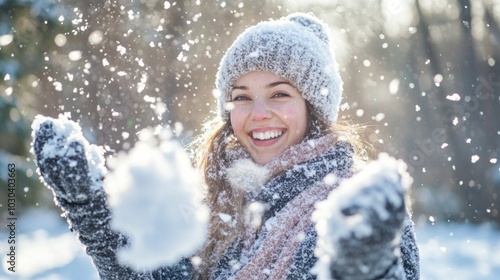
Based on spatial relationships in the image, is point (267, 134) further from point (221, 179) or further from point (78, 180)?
point (78, 180)

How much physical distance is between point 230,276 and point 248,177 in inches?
20.7

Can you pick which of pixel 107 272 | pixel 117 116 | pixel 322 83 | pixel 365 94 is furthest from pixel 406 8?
pixel 107 272

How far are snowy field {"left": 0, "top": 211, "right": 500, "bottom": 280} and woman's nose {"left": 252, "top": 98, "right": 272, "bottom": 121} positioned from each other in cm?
743

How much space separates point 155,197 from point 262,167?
3.98ft

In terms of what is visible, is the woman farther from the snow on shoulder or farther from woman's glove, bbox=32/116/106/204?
the snow on shoulder

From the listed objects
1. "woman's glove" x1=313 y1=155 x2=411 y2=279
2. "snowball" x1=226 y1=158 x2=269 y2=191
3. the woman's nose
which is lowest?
"woman's glove" x1=313 y1=155 x2=411 y2=279

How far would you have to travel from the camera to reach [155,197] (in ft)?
5.29

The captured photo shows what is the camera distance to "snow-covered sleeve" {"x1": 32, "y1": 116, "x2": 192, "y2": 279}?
1.87 meters

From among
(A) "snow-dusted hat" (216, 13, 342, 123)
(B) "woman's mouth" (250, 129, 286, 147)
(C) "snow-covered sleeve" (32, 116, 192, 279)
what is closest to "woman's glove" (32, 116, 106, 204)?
(C) "snow-covered sleeve" (32, 116, 192, 279)

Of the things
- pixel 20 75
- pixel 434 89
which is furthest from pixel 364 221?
pixel 434 89

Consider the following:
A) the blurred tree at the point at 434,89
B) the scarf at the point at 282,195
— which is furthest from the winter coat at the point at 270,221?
the blurred tree at the point at 434,89

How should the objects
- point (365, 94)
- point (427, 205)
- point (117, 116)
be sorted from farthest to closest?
point (365, 94) < point (427, 205) < point (117, 116)

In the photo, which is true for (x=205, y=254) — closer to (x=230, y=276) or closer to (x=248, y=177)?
(x=230, y=276)

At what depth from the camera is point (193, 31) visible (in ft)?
50.3
